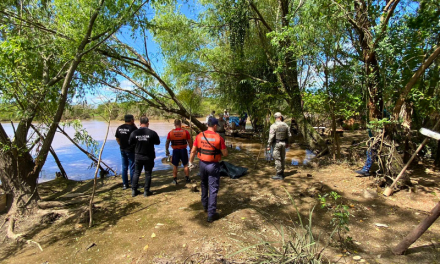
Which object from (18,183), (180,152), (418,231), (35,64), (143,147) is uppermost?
(35,64)

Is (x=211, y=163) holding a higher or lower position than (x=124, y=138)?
lower

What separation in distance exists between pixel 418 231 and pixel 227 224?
94.6 inches

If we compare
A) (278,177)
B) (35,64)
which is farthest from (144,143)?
(278,177)

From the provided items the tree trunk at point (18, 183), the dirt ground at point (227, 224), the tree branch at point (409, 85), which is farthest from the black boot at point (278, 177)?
the tree trunk at point (18, 183)

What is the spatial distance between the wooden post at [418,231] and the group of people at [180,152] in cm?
250

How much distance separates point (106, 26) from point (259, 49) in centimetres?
716

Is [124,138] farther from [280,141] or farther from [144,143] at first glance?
[280,141]

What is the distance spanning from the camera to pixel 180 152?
5695 mm

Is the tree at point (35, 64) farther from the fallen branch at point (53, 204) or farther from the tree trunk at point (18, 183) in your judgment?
the fallen branch at point (53, 204)

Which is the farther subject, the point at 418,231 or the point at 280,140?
the point at 280,140

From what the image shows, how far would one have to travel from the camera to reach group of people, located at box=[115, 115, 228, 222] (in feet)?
12.7

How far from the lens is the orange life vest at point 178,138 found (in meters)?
5.59

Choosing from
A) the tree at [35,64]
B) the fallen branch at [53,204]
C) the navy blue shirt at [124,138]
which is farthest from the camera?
the navy blue shirt at [124,138]

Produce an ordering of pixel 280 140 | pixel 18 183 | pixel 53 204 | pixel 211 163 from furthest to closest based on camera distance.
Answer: pixel 280 140
pixel 53 204
pixel 18 183
pixel 211 163
